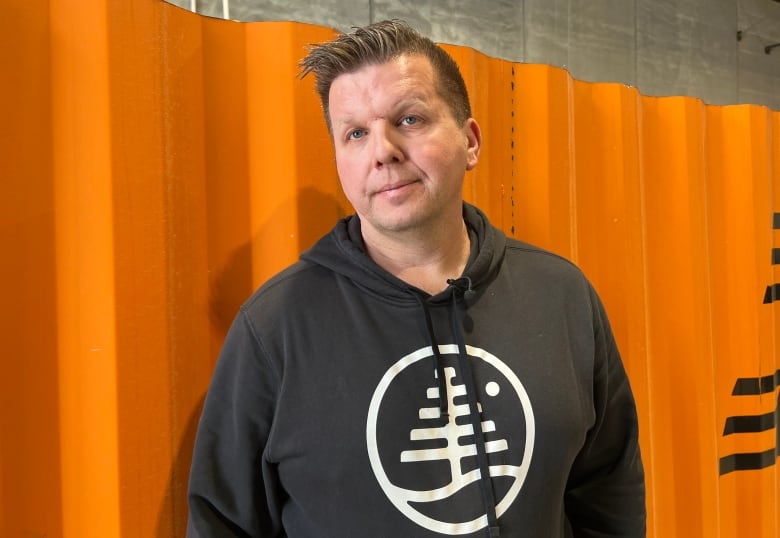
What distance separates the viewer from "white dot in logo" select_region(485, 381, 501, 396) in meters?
0.73

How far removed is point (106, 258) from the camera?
29.9 inches

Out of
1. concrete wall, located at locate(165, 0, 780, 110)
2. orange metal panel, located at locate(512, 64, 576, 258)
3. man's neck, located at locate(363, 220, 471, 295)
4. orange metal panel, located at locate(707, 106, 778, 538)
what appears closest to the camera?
man's neck, located at locate(363, 220, 471, 295)

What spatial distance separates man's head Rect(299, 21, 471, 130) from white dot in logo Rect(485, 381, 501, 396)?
38cm

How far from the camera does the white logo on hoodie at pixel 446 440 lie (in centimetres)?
68

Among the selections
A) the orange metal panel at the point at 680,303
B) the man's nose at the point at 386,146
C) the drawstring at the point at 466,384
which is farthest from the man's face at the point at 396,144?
the orange metal panel at the point at 680,303

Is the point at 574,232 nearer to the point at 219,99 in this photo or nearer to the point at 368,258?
the point at 368,258

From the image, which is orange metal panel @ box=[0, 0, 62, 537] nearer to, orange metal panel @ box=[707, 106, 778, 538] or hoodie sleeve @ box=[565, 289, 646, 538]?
hoodie sleeve @ box=[565, 289, 646, 538]

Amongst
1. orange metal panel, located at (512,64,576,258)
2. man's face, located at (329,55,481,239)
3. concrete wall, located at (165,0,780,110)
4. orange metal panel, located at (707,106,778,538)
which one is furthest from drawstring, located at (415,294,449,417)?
orange metal panel, located at (707,106,778,538)

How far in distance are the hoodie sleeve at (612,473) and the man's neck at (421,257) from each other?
26 centimetres

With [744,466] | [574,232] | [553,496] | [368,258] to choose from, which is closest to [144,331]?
[368,258]

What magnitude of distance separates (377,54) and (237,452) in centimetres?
56

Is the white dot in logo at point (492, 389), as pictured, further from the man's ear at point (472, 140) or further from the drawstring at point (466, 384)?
the man's ear at point (472, 140)

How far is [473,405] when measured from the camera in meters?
0.71

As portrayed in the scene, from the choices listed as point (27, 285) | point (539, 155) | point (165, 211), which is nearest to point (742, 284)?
point (539, 155)
